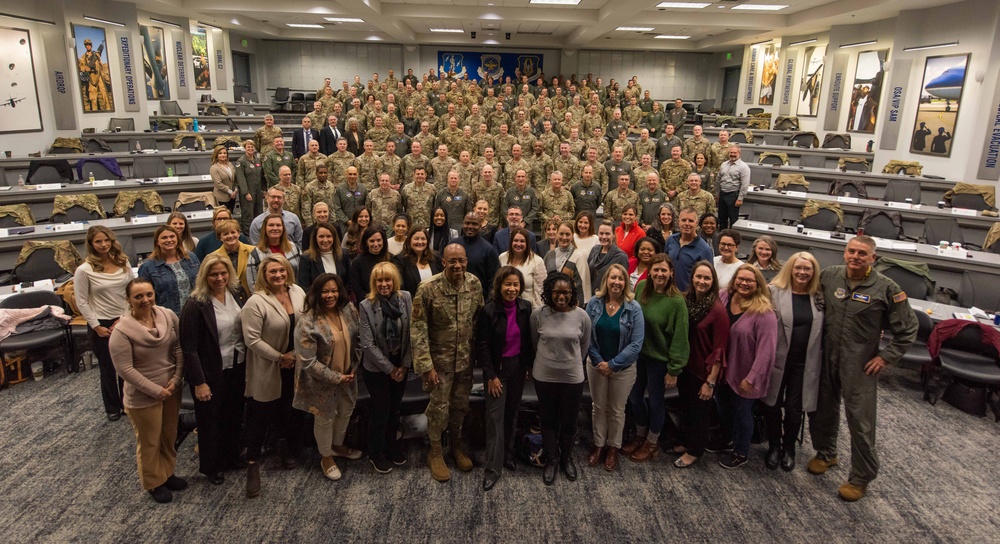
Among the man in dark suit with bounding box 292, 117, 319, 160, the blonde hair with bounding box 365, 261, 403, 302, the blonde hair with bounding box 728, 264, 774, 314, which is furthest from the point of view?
the man in dark suit with bounding box 292, 117, 319, 160

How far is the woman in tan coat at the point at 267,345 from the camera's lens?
11.5ft

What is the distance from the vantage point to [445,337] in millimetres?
3682

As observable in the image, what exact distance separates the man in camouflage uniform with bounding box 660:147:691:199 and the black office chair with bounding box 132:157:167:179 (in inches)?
343

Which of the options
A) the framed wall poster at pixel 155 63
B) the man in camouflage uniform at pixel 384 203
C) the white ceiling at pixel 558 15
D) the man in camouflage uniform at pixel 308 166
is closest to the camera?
the man in camouflage uniform at pixel 384 203

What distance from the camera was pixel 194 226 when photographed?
7625 millimetres

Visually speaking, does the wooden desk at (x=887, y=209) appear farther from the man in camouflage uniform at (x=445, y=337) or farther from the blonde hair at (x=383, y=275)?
the blonde hair at (x=383, y=275)

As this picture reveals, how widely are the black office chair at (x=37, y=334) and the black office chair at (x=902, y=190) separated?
37.6 ft

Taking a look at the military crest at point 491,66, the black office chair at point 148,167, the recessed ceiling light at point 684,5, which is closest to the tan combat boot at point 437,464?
the black office chair at point 148,167

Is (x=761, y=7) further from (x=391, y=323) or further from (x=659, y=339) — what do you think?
(x=391, y=323)

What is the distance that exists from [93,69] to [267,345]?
13.4 metres

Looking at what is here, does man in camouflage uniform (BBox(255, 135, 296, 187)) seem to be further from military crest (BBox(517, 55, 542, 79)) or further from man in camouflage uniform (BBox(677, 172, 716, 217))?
military crest (BBox(517, 55, 542, 79))

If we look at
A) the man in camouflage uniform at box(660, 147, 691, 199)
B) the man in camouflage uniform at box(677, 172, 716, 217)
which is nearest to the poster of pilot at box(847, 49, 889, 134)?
the man in camouflage uniform at box(660, 147, 691, 199)

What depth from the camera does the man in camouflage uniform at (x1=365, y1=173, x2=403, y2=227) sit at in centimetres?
674

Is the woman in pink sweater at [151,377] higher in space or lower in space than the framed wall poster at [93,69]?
lower
